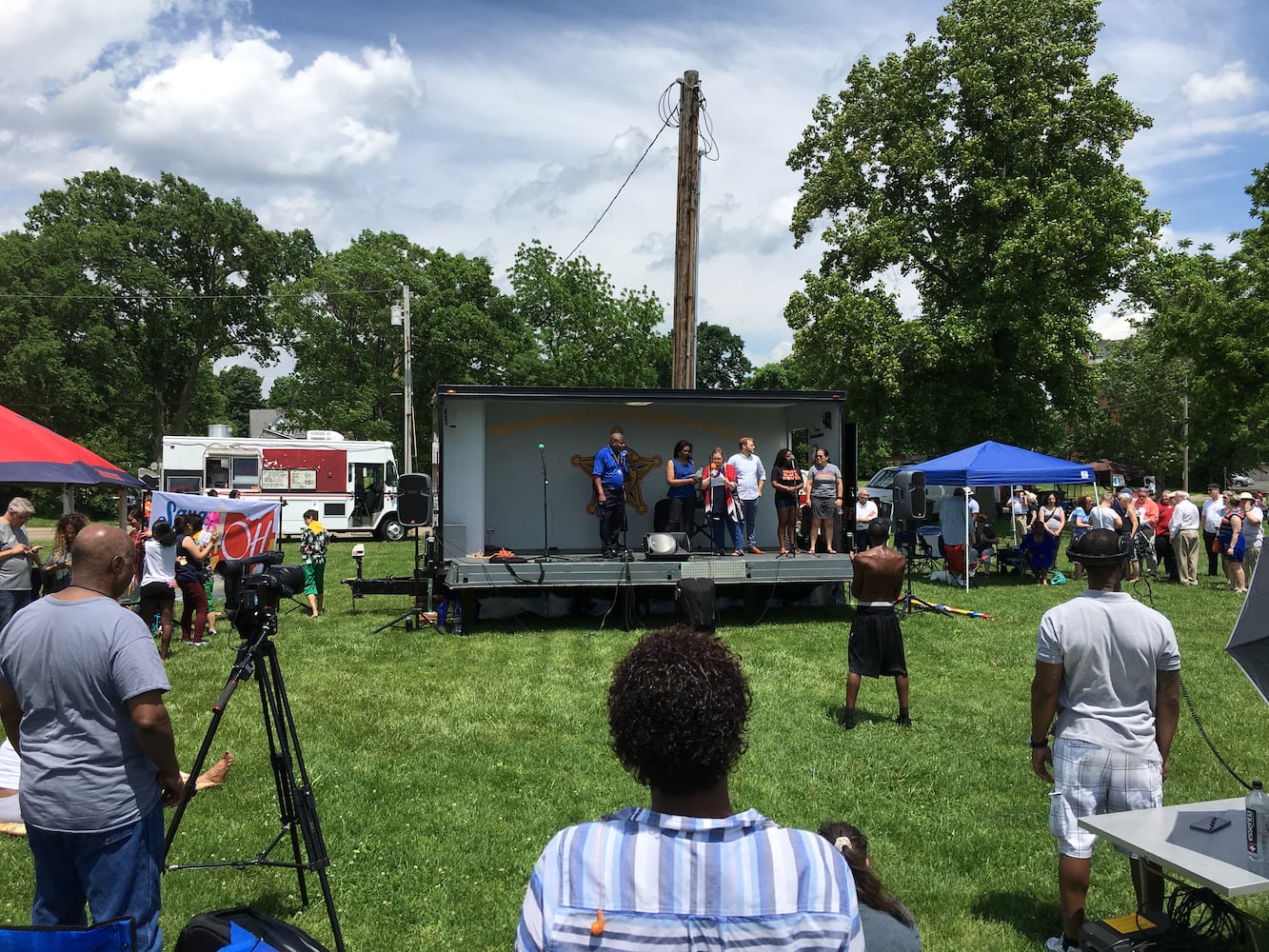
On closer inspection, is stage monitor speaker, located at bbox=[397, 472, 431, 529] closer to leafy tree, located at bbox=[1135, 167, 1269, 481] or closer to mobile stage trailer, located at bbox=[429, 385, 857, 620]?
mobile stage trailer, located at bbox=[429, 385, 857, 620]

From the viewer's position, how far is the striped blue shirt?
5.29 feet

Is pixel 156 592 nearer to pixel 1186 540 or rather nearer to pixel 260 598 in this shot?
pixel 260 598

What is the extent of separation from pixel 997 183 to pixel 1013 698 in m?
19.4

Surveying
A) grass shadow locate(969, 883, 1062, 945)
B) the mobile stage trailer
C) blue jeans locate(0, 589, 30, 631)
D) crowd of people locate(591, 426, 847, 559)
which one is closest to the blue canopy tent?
the mobile stage trailer

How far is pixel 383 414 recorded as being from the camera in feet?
143

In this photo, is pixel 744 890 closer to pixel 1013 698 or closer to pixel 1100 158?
pixel 1013 698

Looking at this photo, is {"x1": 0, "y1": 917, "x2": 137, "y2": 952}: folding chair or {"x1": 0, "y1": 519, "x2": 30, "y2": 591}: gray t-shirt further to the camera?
{"x1": 0, "y1": 519, "x2": 30, "y2": 591}: gray t-shirt

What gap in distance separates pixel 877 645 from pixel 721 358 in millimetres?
74502

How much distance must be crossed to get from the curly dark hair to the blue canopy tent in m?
15.4

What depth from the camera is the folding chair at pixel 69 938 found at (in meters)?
2.44

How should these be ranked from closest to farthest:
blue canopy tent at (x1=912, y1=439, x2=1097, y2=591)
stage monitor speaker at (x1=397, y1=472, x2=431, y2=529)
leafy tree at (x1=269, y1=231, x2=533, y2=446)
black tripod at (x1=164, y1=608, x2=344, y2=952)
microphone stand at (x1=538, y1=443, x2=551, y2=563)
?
1. black tripod at (x1=164, y1=608, x2=344, y2=952)
2. stage monitor speaker at (x1=397, y1=472, x2=431, y2=529)
3. microphone stand at (x1=538, y1=443, x2=551, y2=563)
4. blue canopy tent at (x1=912, y1=439, x2=1097, y2=591)
5. leafy tree at (x1=269, y1=231, x2=533, y2=446)

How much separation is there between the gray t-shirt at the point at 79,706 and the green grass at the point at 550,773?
1.59 meters

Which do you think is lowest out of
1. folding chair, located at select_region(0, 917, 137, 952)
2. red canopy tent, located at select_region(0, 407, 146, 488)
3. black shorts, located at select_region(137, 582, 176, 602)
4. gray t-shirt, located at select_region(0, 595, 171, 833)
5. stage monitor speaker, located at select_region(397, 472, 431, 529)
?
folding chair, located at select_region(0, 917, 137, 952)

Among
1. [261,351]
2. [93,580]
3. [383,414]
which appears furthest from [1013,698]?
[261,351]
